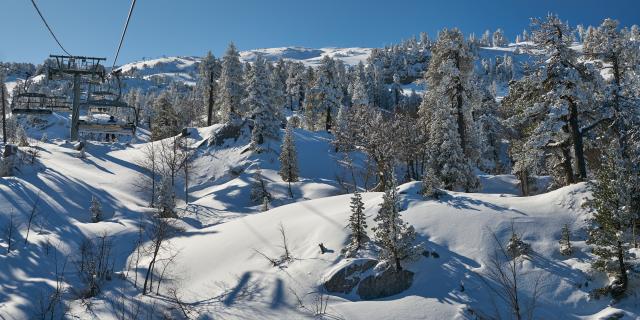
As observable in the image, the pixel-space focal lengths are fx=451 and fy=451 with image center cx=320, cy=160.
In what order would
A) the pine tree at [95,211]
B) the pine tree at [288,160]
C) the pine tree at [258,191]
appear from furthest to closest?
the pine tree at [288,160] → the pine tree at [258,191] → the pine tree at [95,211]

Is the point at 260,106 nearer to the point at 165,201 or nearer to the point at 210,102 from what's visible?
the point at 210,102

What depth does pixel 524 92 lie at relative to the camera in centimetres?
2380

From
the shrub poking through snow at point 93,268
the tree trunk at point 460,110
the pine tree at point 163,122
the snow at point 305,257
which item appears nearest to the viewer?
the snow at point 305,257

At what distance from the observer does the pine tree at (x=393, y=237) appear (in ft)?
61.2

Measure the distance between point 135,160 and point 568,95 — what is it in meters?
45.1

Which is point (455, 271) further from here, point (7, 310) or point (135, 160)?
point (135, 160)

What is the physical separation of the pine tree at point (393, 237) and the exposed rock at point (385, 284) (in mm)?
331

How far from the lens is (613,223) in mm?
16016

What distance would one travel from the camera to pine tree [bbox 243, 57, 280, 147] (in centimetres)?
5119

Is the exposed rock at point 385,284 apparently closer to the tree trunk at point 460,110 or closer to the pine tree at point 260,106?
the tree trunk at point 460,110

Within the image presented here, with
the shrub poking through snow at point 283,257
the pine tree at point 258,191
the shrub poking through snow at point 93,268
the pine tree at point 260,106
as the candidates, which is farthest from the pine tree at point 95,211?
the pine tree at point 260,106

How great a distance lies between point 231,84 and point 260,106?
9099 mm

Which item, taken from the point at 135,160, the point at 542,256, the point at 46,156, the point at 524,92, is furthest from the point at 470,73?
the point at 46,156

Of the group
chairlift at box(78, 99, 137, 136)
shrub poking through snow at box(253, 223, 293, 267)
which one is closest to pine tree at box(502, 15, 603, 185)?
shrub poking through snow at box(253, 223, 293, 267)
